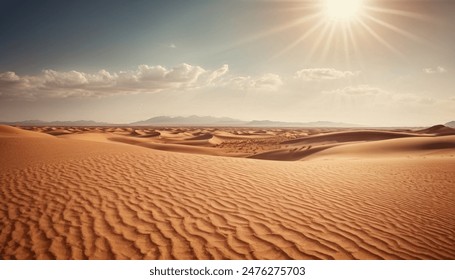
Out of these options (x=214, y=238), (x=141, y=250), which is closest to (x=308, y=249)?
(x=214, y=238)

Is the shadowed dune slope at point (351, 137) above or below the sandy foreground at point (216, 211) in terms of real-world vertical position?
above

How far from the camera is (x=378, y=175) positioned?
998 centimetres

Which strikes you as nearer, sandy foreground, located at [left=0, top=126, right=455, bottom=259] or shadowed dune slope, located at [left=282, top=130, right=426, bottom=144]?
sandy foreground, located at [left=0, top=126, right=455, bottom=259]

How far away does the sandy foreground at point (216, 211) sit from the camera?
4.41 m

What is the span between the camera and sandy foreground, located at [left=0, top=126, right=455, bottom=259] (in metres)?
4.41

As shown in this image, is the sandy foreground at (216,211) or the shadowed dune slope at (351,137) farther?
the shadowed dune slope at (351,137)

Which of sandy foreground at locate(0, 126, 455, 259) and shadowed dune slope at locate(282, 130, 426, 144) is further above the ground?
shadowed dune slope at locate(282, 130, 426, 144)

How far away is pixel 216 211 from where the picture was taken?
5.77m

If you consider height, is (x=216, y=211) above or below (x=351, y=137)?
below

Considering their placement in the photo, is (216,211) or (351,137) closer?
(216,211)

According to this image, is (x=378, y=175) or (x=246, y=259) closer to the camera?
(x=246, y=259)
